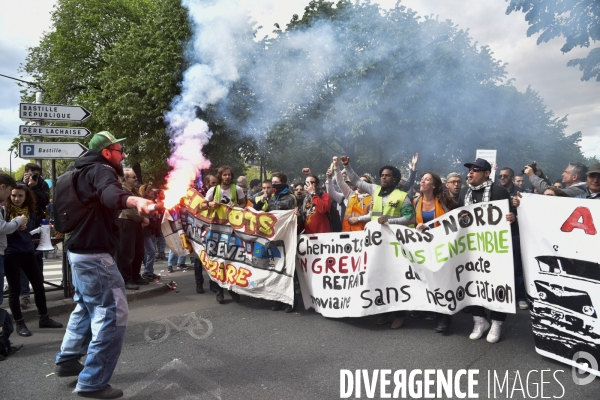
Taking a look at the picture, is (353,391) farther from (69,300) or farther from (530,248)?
(69,300)

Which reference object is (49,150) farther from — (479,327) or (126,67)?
(126,67)

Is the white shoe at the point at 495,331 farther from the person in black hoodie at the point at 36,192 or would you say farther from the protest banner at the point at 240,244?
the person in black hoodie at the point at 36,192

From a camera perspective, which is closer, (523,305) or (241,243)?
(523,305)

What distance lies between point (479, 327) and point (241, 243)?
3221 millimetres

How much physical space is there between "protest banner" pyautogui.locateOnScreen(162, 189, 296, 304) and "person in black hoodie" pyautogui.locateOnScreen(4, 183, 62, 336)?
1.59 metres

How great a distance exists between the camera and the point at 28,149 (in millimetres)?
6156

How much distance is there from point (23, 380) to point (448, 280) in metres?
4.06

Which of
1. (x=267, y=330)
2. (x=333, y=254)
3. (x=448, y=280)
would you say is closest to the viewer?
(x=448, y=280)

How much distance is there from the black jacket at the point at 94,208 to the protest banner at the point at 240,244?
82.4 inches

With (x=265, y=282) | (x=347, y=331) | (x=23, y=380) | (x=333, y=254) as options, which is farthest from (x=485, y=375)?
(x=23, y=380)

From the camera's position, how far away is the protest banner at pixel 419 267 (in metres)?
4.42

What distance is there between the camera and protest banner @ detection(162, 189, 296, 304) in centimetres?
584

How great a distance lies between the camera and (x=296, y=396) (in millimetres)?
3279

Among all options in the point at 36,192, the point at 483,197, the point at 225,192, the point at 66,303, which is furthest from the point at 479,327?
the point at 36,192
